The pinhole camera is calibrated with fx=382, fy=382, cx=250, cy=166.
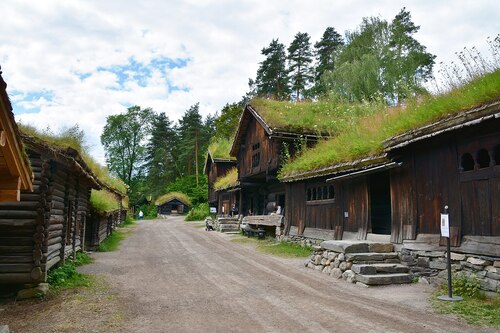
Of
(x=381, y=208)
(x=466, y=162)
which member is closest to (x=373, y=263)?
(x=466, y=162)

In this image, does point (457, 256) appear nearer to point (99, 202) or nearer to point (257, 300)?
point (257, 300)

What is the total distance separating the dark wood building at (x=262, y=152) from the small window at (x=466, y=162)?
10551mm

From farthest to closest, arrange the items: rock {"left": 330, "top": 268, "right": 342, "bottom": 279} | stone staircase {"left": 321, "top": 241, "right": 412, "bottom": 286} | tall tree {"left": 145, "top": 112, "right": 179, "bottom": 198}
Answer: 1. tall tree {"left": 145, "top": 112, "right": 179, "bottom": 198}
2. rock {"left": 330, "top": 268, "right": 342, "bottom": 279}
3. stone staircase {"left": 321, "top": 241, "right": 412, "bottom": 286}

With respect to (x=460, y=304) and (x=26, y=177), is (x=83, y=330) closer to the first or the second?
(x=26, y=177)

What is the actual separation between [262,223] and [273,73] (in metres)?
29.9

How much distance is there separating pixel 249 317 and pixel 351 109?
1653 centimetres

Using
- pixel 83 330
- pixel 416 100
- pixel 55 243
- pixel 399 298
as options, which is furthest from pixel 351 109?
pixel 83 330

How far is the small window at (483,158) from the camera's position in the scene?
28.2ft

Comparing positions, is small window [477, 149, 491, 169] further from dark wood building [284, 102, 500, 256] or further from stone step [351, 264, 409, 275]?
stone step [351, 264, 409, 275]

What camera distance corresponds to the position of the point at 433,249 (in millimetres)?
9617

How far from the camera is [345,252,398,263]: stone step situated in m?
10.6

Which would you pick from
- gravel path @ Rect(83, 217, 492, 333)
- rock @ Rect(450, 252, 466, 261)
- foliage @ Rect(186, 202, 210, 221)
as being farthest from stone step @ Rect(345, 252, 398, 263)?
foliage @ Rect(186, 202, 210, 221)

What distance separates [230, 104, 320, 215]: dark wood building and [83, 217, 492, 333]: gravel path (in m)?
7.57

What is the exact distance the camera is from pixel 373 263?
1061 centimetres
